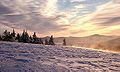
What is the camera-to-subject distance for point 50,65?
44.0ft

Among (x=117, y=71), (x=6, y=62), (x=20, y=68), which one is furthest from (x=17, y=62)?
(x=117, y=71)

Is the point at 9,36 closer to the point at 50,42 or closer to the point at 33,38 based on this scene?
the point at 33,38

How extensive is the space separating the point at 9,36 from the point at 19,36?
3.11 metres

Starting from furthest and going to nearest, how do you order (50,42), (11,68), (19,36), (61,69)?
(50,42) < (19,36) < (61,69) < (11,68)

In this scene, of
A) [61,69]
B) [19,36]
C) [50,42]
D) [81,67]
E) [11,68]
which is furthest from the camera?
[50,42]

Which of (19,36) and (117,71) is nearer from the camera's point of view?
(117,71)

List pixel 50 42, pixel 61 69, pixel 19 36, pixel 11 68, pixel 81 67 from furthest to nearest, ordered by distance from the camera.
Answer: pixel 50 42, pixel 19 36, pixel 81 67, pixel 61 69, pixel 11 68

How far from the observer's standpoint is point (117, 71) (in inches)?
551

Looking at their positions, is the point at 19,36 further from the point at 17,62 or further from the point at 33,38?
the point at 17,62

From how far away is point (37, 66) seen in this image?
12.8 meters

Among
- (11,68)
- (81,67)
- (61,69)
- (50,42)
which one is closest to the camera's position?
(11,68)

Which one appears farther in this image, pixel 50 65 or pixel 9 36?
pixel 9 36

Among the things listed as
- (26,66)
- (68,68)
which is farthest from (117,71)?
(26,66)

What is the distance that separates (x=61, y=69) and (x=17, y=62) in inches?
94.3
